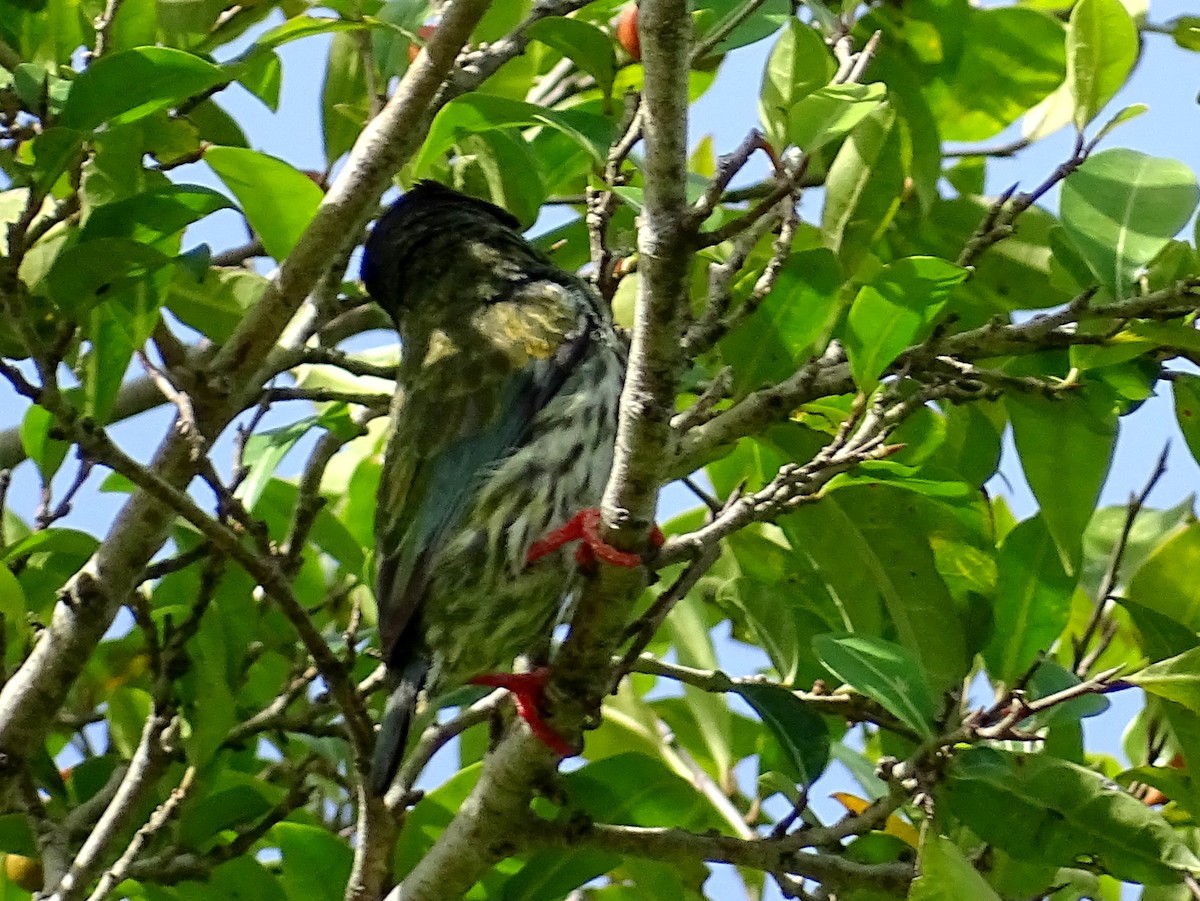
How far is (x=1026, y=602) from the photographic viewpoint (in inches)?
69.5

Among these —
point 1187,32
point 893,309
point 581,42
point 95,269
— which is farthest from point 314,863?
point 1187,32

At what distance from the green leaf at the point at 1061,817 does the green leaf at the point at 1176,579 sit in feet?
1.13

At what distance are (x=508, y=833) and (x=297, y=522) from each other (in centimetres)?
55

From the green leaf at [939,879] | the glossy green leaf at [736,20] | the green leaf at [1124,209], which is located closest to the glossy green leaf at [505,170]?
the glossy green leaf at [736,20]

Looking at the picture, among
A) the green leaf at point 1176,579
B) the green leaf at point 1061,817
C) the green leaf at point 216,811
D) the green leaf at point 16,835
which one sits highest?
the green leaf at point 1176,579

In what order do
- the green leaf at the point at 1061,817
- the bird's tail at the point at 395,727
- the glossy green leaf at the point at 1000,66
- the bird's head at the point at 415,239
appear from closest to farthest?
the green leaf at the point at 1061,817 → the bird's tail at the point at 395,727 → the glossy green leaf at the point at 1000,66 → the bird's head at the point at 415,239

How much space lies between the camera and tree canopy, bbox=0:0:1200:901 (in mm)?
1602

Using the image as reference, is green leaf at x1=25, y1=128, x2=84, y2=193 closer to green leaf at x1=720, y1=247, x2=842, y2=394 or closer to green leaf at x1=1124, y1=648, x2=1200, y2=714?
green leaf at x1=720, y1=247, x2=842, y2=394

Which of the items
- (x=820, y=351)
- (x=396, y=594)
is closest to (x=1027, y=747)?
(x=820, y=351)

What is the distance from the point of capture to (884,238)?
214 centimetres

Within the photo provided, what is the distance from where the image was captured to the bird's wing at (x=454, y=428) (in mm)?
2113

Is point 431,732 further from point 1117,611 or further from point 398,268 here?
point 1117,611

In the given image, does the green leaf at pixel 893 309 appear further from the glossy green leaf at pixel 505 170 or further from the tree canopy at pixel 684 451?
the glossy green leaf at pixel 505 170

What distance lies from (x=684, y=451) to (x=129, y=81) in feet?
2.52
